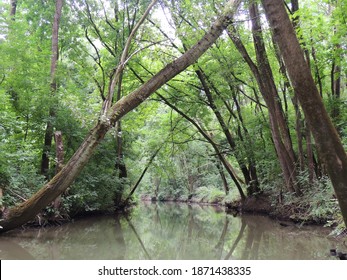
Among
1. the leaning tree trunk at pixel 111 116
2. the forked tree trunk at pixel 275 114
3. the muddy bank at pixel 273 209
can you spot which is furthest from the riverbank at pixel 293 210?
the leaning tree trunk at pixel 111 116

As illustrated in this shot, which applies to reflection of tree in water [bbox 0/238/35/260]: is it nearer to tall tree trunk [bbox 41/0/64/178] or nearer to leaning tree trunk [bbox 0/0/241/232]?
leaning tree trunk [bbox 0/0/241/232]

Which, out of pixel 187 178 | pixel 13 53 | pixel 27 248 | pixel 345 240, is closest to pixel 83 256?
pixel 27 248

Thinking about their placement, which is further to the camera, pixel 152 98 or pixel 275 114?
pixel 152 98

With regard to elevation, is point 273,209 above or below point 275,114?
below

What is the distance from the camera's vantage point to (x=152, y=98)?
12703 mm

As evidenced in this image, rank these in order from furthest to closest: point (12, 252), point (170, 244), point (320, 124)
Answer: point (170, 244), point (12, 252), point (320, 124)

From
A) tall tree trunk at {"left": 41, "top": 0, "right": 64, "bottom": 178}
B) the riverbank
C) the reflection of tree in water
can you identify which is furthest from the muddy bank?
tall tree trunk at {"left": 41, "top": 0, "right": 64, "bottom": 178}

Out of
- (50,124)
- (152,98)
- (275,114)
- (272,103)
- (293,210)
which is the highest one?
(152,98)

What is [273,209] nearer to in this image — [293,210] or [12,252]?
[293,210]

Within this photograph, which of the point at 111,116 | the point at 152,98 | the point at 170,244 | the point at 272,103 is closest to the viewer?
the point at 111,116

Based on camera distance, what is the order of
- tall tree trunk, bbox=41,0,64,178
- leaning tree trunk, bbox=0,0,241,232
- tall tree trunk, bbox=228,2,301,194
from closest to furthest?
1. leaning tree trunk, bbox=0,0,241,232
2. tall tree trunk, bbox=228,2,301,194
3. tall tree trunk, bbox=41,0,64,178

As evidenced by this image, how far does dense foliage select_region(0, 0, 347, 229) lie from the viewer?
7.93 metres

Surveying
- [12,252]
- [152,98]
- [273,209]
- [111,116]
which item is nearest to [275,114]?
[273,209]

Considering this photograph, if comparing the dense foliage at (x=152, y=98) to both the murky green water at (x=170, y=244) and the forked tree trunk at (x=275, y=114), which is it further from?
the murky green water at (x=170, y=244)
